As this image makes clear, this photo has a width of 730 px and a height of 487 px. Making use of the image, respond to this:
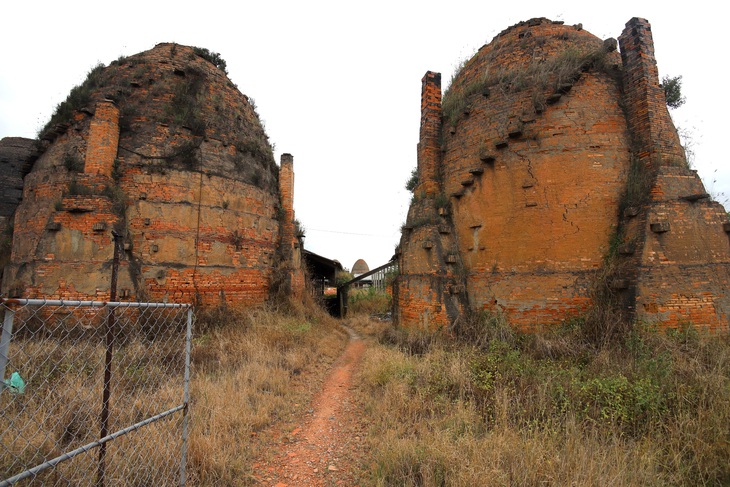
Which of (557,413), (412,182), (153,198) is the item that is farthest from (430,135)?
(153,198)

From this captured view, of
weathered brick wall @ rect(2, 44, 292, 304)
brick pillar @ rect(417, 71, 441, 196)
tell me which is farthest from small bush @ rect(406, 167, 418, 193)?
weathered brick wall @ rect(2, 44, 292, 304)

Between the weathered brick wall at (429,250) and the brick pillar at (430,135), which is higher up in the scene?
the brick pillar at (430,135)

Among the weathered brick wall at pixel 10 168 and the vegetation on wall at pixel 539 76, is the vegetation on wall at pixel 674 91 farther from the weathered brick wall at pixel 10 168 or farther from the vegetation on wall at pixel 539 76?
the weathered brick wall at pixel 10 168

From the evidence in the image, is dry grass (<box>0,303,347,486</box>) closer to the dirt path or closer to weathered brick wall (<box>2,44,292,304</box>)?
the dirt path

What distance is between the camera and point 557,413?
4.59 metres

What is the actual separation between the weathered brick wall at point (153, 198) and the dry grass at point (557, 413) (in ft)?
18.6

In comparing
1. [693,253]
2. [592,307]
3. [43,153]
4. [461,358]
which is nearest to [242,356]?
[461,358]

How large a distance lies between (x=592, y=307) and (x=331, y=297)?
15327mm

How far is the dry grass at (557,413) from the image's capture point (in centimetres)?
342

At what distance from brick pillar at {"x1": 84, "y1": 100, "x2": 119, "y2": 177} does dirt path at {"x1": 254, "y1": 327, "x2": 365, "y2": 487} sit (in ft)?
26.3

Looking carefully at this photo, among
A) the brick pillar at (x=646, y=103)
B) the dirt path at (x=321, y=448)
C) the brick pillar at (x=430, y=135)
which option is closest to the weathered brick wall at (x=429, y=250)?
the brick pillar at (x=430, y=135)

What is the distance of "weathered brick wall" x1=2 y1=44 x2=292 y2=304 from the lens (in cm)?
834

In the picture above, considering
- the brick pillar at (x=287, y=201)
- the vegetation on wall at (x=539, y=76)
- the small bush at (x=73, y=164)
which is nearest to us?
the vegetation on wall at (x=539, y=76)

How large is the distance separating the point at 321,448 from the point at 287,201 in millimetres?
8996
